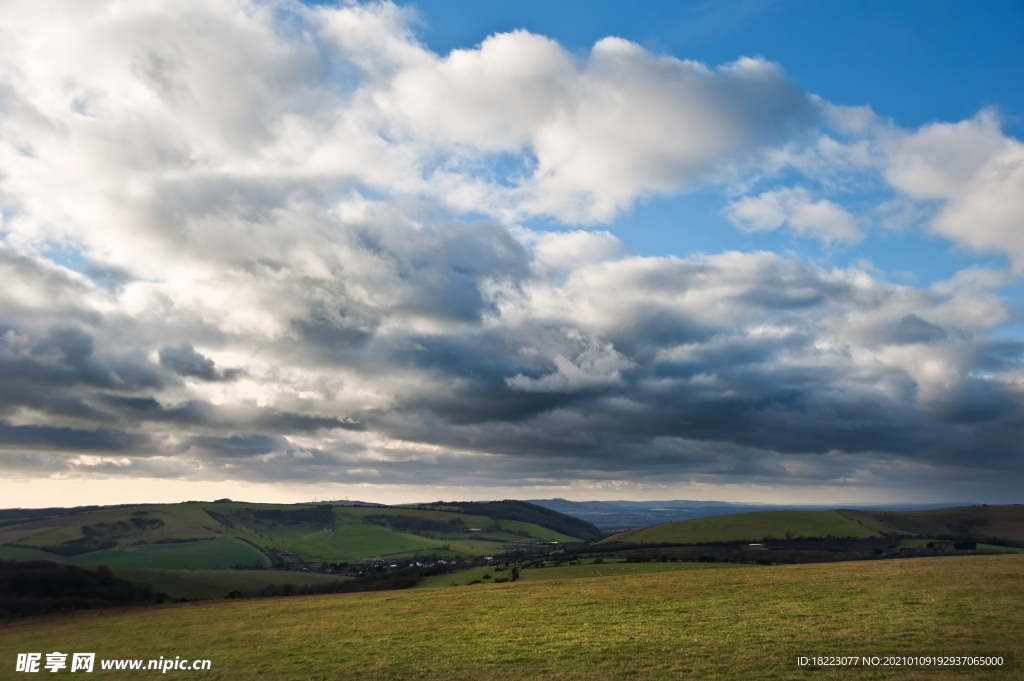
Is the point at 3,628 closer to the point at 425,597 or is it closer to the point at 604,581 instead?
the point at 425,597

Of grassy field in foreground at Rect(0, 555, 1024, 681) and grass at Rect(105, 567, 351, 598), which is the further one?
grass at Rect(105, 567, 351, 598)

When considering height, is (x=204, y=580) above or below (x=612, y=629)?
below

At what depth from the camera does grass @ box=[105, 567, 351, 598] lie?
145m

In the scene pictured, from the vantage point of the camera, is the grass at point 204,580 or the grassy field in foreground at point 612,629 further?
the grass at point 204,580

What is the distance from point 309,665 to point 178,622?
3783cm

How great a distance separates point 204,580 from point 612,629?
141m

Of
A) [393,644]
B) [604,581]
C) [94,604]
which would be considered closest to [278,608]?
[393,644]

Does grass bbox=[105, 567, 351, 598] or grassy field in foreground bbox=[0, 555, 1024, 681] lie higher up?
grassy field in foreground bbox=[0, 555, 1024, 681]

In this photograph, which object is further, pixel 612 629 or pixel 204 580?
pixel 204 580

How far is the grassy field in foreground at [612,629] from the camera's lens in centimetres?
4003

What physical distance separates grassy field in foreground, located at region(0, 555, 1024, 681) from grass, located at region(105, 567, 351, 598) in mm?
65444

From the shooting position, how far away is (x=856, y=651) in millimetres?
39000

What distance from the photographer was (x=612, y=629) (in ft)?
169

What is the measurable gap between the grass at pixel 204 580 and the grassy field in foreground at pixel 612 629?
215ft
